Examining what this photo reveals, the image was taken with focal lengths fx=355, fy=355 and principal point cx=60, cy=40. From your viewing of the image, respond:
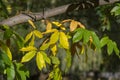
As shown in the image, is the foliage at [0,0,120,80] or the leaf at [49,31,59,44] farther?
the leaf at [49,31,59,44]

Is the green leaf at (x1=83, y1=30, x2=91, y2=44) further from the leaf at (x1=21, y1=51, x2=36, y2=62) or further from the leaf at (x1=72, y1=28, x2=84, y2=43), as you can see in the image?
the leaf at (x1=21, y1=51, x2=36, y2=62)

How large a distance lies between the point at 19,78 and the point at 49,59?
0.45 ft

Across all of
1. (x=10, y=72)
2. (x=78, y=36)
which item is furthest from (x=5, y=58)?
(x=78, y=36)

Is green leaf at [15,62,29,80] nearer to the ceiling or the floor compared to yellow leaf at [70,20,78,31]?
nearer to the floor

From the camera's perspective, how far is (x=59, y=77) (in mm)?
1305

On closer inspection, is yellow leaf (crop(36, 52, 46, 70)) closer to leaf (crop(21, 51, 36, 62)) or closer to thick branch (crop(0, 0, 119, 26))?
leaf (crop(21, 51, 36, 62))

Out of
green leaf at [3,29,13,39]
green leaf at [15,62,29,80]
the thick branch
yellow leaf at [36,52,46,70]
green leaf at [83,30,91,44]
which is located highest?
the thick branch

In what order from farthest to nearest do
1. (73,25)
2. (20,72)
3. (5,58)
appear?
(73,25)
(20,72)
(5,58)

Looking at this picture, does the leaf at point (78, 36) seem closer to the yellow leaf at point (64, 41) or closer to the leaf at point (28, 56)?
the yellow leaf at point (64, 41)

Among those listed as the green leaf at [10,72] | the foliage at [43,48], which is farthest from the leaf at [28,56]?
the green leaf at [10,72]

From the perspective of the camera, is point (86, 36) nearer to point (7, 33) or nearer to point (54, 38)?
point (54, 38)

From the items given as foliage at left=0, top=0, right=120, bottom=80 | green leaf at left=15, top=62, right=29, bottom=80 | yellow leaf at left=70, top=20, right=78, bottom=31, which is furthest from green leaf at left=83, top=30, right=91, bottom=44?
green leaf at left=15, top=62, right=29, bottom=80

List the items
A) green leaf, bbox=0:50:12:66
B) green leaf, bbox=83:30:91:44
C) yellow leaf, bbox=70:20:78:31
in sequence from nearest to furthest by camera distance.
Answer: green leaf, bbox=0:50:12:66, green leaf, bbox=83:30:91:44, yellow leaf, bbox=70:20:78:31

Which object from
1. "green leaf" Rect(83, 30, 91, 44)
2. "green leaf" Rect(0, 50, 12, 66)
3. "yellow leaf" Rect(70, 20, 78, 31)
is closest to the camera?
"green leaf" Rect(0, 50, 12, 66)
